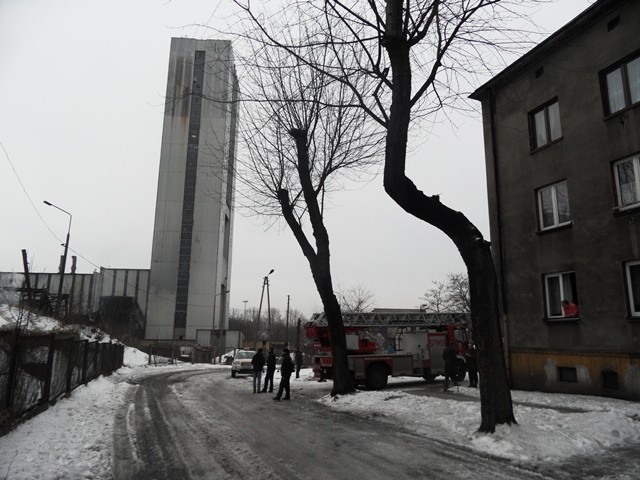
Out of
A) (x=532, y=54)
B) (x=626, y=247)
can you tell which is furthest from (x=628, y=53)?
(x=626, y=247)

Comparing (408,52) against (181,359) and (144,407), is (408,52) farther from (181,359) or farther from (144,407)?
(181,359)

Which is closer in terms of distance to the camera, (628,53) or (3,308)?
(628,53)

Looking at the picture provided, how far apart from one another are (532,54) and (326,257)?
30.9 ft

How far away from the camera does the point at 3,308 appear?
27.6 m

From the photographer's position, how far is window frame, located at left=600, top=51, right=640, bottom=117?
12.5 meters

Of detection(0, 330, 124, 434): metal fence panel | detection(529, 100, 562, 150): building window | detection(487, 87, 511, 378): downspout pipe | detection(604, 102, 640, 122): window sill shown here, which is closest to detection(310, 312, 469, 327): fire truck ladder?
detection(487, 87, 511, 378): downspout pipe

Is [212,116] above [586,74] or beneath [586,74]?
above

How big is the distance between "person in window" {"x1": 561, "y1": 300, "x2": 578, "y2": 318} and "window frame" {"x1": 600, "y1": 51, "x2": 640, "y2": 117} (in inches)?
210

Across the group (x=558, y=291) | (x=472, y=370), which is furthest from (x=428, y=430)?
(x=472, y=370)

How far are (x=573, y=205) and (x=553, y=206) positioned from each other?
3.27 feet

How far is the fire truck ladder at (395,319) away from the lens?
63.3 ft

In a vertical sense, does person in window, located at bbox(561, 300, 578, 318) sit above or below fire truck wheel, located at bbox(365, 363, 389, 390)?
above

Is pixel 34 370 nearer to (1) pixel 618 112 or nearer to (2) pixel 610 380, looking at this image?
(2) pixel 610 380

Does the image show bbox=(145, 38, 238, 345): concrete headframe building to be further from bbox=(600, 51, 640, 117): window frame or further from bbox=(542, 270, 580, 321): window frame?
bbox=(600, 51, 640, 117): window frame
